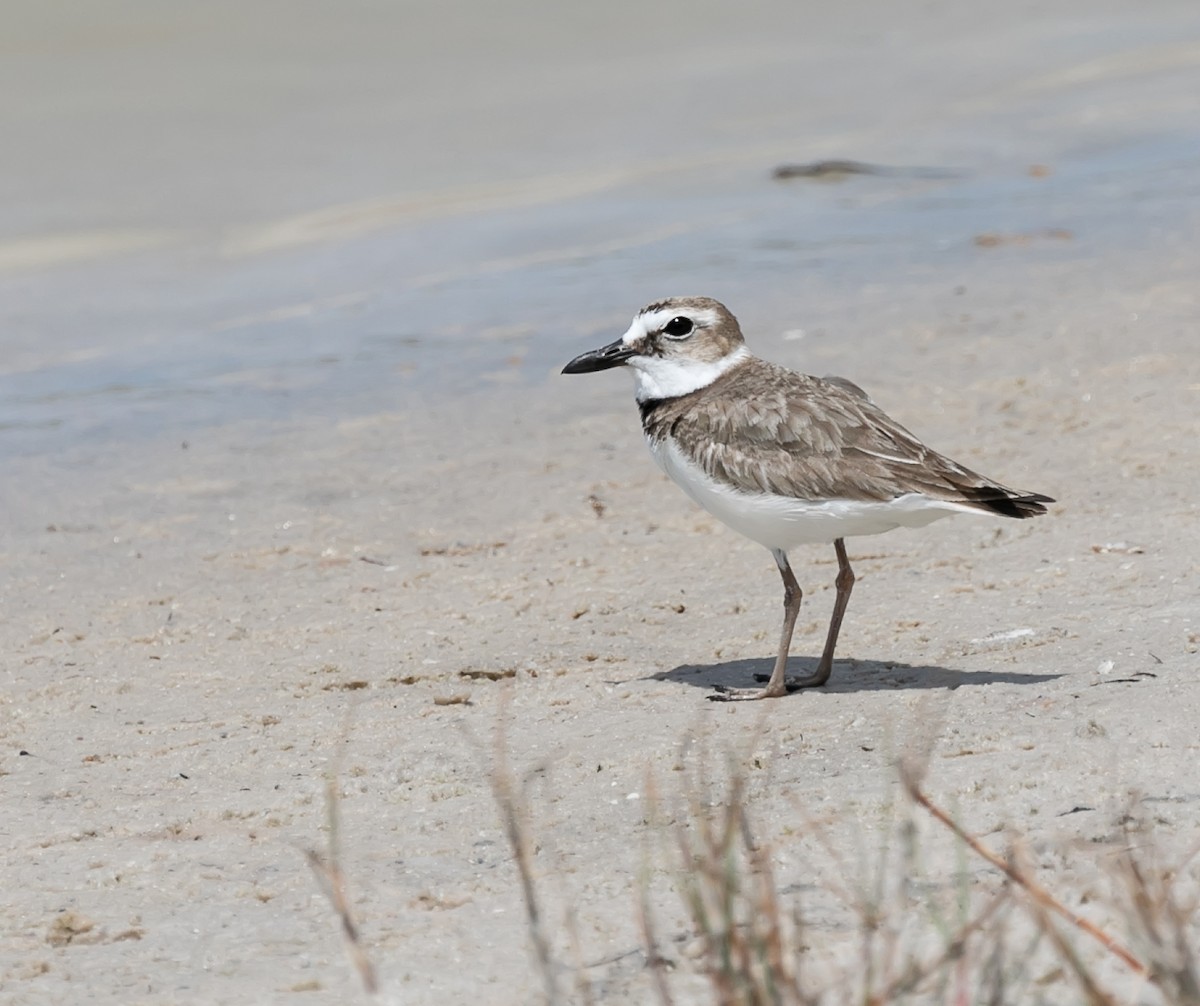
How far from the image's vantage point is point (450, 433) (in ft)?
29.7

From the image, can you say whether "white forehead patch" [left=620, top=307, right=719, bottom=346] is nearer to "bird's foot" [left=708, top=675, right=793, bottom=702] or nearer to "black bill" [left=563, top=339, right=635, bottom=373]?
"black bill" [left=563, top=339, right=635, bottom=373]

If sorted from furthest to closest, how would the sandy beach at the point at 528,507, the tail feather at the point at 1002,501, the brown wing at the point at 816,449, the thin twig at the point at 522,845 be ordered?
the brown wing at the point at 816,449, the tail feather at the point at 1002,501, the sandy beach at the point at 528,507, the thin twig at the point at 522,845

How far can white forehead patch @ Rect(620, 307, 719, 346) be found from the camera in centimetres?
634

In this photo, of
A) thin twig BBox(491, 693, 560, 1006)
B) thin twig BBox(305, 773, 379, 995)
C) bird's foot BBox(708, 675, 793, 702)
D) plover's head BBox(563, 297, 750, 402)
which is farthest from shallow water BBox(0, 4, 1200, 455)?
thin twig BBox(305, 773, 379, 995)

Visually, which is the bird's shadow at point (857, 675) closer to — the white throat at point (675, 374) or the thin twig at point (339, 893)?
the white throat at point (675, 374)

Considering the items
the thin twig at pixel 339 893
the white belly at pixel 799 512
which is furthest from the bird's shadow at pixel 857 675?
the thin twig at pixel 339 893

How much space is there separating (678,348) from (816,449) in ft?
2.78

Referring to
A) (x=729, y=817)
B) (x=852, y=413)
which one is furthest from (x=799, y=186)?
(x=729, y=817)

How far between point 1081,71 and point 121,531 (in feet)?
41.3

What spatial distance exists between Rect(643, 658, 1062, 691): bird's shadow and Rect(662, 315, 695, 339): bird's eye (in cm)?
120

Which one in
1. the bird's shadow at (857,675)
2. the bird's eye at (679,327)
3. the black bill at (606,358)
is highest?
the bird's eye at (679,327)

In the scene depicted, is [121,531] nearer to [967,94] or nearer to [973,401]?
[973,401]

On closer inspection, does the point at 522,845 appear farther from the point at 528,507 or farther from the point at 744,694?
the point at 528,507

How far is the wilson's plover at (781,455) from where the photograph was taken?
18.1 ft
